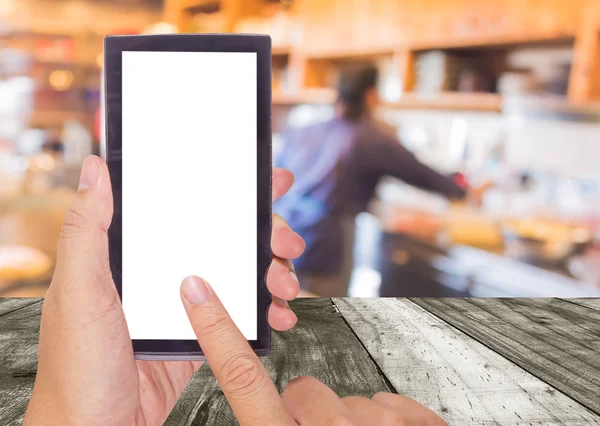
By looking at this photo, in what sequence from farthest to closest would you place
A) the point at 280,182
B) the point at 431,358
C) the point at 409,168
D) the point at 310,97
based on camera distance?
the point at 310,97, the point at 409,168, the point at 280,182, the point at 431,358

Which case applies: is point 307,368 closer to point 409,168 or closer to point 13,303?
point 13,303

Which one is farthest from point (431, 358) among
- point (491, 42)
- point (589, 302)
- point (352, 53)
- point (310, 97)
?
point (310, 97)

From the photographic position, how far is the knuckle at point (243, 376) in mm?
361

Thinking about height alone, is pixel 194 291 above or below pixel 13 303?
above

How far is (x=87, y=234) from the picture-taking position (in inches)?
17.1

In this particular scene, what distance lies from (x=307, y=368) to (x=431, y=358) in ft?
0.41

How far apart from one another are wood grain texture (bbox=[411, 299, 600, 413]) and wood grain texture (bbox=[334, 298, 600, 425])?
2 cm

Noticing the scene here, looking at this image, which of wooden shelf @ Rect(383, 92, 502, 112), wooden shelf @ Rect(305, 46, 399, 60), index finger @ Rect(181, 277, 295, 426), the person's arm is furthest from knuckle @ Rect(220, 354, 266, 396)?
wooden shelf @ Rect(305, 46, 399, 60)

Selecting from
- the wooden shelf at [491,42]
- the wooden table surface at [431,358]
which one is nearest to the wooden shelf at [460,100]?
the wooden shelf at [491,42]

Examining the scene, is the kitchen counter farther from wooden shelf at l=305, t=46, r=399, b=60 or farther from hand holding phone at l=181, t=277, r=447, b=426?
hand holding phone at l=181, t=277, r=447, b=426

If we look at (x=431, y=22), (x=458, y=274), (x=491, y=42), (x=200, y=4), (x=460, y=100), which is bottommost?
(x=458, y=274)

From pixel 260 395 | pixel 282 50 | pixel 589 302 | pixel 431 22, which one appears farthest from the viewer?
pixel 282 50

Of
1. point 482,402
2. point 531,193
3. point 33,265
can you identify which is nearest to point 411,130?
point 531,193

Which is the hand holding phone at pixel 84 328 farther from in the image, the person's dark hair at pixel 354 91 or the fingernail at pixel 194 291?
the person's dark hair at pixel 354 91
